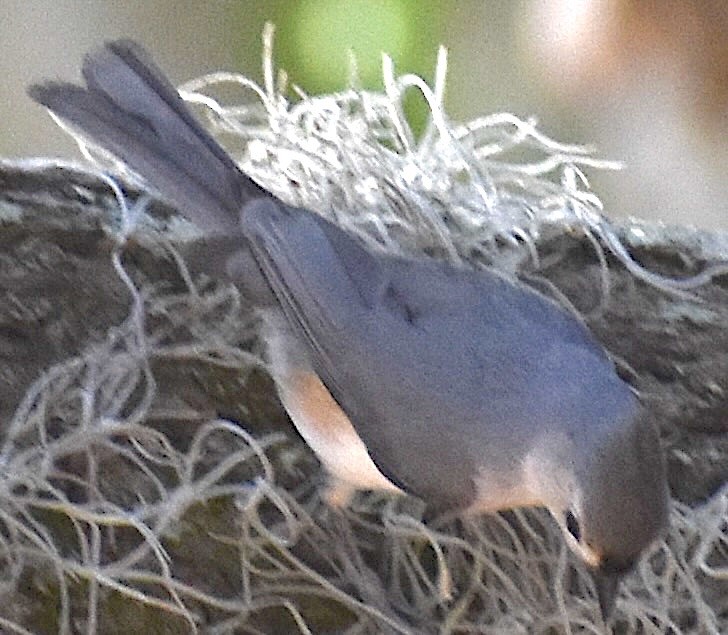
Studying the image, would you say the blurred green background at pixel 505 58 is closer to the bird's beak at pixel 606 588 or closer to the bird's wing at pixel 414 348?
the bird's wing at pixel 414 348

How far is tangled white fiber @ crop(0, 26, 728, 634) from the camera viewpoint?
1.04m

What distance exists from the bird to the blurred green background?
952mm

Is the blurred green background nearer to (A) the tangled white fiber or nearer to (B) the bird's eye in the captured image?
(A) the tangled white fiber

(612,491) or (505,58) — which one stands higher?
(612,491)

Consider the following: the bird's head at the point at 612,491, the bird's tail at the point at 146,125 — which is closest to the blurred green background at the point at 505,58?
the bird's tail at the point at 146,125

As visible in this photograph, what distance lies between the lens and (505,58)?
220 centimetres

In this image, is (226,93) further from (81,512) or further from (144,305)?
(81,512)

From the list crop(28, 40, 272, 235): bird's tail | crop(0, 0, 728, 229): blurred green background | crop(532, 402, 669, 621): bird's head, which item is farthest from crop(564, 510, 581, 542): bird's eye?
crop(0, 0, 728, 229): blurred green background

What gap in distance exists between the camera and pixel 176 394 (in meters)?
1.10

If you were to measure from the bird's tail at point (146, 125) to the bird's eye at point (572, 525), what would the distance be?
316 mm

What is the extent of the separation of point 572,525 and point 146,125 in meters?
0.42

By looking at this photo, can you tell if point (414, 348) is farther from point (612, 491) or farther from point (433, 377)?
point (612, 491)

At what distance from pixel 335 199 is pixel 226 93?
0.94m

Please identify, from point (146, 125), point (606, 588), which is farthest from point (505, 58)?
point (606, 588)
